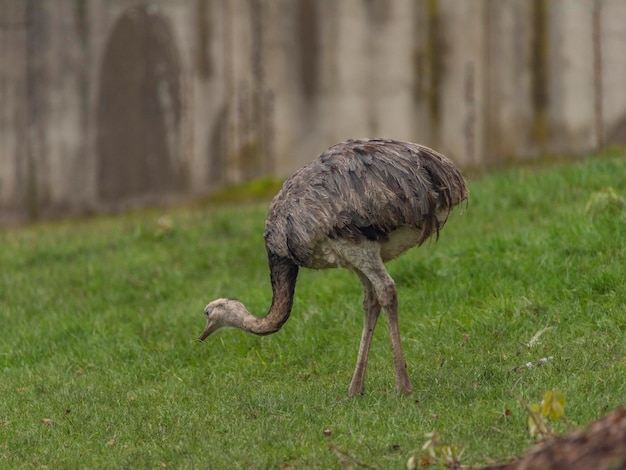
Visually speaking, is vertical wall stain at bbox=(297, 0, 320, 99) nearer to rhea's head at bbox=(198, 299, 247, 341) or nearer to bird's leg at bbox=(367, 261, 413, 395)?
rhea's head at bbox=(198, 299, 247, 341)

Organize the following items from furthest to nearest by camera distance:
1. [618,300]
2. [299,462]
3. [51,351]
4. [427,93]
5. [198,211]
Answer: [427,93], [198,211], [51,351], [618,300], [299,462]

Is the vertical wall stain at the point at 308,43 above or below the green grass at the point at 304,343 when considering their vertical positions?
above

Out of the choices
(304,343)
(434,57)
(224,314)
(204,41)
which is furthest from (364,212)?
(204,41)

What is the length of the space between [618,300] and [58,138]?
10451 mm

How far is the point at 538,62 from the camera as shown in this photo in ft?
Answer: 52.5

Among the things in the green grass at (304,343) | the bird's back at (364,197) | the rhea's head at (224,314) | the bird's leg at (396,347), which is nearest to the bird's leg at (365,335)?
the green grass at (304,343)

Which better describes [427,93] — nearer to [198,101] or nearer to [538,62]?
[538,62]

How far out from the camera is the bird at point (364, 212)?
7609 millimetres

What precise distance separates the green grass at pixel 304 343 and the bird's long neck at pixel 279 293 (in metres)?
0.50

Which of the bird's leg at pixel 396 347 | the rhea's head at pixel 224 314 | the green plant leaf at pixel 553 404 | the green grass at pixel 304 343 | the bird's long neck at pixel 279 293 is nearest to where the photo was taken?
the green plant leaf at pixel 553 404

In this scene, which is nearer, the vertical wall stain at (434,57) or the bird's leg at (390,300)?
the bird's leg at (390,300)

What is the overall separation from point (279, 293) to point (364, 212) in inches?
38.3

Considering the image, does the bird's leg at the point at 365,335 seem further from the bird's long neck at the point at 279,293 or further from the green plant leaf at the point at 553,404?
the green plant leaf at the point at 553,404

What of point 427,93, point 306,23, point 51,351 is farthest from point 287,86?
point 51,351
